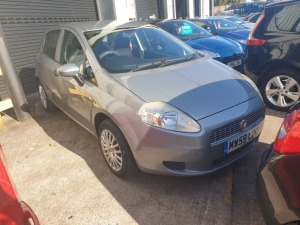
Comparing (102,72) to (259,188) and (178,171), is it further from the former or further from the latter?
(259,188)

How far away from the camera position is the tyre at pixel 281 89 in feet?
14.0

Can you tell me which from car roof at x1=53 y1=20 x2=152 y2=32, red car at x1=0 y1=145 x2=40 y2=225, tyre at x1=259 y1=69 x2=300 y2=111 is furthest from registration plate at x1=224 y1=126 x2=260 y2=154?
car roof at x1=53 y1=20 x2=152 y2=32

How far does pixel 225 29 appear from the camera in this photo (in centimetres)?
880

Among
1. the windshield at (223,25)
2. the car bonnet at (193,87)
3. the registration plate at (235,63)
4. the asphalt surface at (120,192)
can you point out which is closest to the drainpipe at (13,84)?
A: the asphalt surface at (120,192)

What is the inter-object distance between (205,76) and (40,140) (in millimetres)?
2711

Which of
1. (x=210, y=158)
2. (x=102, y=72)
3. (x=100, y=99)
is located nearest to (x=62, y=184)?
(x=100, y=99)

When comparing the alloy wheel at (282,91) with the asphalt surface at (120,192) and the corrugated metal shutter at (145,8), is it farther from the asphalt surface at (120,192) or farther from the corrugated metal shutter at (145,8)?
the corrugated metal shutter at (145,8)

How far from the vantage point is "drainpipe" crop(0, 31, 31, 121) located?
4680 millimetres

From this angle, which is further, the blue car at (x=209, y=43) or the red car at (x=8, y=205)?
the blue car at (x=209, y=43)

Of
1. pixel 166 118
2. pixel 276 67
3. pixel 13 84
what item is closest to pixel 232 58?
pixel 276 67

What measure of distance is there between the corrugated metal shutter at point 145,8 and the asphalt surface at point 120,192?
30.2 ft

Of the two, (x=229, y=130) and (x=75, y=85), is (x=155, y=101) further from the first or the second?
(x=75, y=85)

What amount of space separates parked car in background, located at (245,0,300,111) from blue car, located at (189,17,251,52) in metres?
3.28

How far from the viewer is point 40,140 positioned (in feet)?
14.1
